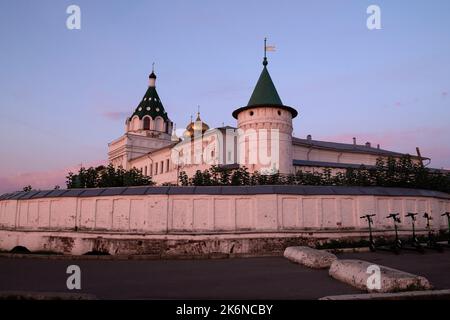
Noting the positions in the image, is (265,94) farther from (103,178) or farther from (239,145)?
(103,178)

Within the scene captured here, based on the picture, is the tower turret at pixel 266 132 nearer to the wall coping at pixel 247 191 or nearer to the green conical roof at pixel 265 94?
the green conical roof at pixel 265 94

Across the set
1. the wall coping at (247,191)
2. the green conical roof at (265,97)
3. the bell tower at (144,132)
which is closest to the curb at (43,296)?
the wall coping at (247,191)

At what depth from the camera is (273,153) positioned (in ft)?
79.9

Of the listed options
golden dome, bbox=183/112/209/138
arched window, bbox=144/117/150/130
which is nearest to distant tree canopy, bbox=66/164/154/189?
golden dome, bbox=183/112/209/138

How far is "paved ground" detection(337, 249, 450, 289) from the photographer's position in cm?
722

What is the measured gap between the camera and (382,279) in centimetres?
579

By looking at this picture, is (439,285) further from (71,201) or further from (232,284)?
(71,201)

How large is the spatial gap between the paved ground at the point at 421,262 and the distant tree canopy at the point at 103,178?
41.1ft

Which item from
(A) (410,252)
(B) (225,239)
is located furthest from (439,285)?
(B) (225,239)

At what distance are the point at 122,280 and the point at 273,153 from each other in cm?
1790

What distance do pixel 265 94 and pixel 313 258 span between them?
56.9ft

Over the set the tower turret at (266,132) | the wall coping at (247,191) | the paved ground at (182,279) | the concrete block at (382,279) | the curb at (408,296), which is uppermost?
the tower turret at (266,132)

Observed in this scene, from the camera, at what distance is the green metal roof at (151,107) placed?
5231 centimetres

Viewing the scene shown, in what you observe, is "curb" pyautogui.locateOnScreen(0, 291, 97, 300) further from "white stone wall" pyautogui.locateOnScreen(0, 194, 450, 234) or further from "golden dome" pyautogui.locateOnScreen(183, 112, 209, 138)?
"golden dome" pyautogui.locateOnScreen(183, 112, 209, 138)
